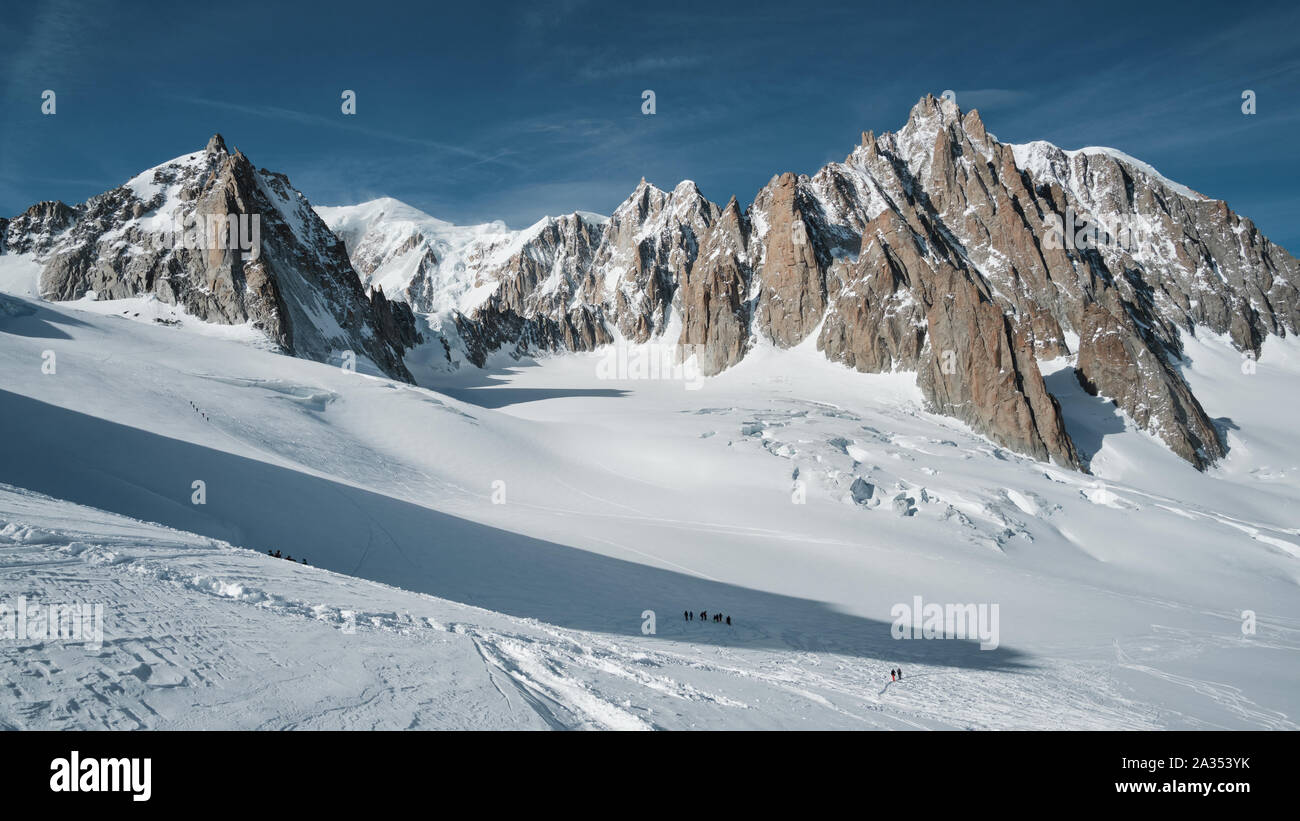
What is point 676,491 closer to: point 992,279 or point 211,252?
point 211,252

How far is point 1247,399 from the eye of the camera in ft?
332

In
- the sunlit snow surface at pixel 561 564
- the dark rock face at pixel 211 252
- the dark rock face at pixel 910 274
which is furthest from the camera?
the dark rock face at pixel 910 274

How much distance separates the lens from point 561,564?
75.9ft

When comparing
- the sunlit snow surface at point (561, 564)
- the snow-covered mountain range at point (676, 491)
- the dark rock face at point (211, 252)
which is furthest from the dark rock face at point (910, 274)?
the sunlit snow surface at point (561, 564)

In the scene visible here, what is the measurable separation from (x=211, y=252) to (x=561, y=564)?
2881 inches

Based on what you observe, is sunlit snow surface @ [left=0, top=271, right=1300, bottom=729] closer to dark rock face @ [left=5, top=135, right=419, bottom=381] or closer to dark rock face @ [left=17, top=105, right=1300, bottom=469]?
dark rock face @ [left=17, top=105, right=1300, bottom=469]

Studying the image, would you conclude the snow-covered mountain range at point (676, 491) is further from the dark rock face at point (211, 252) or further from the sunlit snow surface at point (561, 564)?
the dark rock face at point (211, 252)

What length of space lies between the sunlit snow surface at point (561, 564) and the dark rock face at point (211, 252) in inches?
1082

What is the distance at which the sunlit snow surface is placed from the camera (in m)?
6.99

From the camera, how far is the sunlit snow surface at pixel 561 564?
22.9ft

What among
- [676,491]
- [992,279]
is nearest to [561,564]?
→ [676,491]
